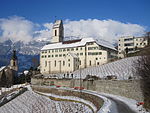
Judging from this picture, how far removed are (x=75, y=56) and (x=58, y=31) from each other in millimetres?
27120

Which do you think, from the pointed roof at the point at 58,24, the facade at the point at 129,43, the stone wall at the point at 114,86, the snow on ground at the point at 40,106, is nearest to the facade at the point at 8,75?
the pointed roof at the point at 58,24

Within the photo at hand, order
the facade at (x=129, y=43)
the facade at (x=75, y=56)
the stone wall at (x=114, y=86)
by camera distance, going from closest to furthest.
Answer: the stone wall at (x=114, y=86) < the facade at (x=75, y=56) < the facade at (x=129, y=43)

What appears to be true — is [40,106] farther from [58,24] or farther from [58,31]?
[58,24]

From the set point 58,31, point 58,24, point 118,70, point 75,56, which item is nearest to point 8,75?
point 58,31

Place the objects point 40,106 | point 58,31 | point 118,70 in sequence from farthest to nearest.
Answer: point 58,31, point 118,70, point 40,106

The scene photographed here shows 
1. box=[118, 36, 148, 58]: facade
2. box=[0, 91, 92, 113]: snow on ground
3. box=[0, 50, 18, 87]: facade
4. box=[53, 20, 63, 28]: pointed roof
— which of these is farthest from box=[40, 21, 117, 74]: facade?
box=[0, 91, 92, 113]: snow on ground

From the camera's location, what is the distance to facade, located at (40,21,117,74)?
77.2m

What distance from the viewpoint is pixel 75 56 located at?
79.6 meters

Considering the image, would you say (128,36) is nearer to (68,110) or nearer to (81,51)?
(81,51)

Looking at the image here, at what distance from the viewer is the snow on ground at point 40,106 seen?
32.2m

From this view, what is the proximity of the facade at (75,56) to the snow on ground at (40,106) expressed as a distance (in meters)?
28.3

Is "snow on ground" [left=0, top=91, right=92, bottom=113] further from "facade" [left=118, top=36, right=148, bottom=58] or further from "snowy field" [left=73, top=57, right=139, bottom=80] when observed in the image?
"facade" [left=118, top=36, right=148, bottom=58]

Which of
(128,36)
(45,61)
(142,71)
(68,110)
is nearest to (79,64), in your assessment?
(45,61)

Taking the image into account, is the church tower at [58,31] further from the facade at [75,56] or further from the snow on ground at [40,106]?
the snow on ground at [40,106]
